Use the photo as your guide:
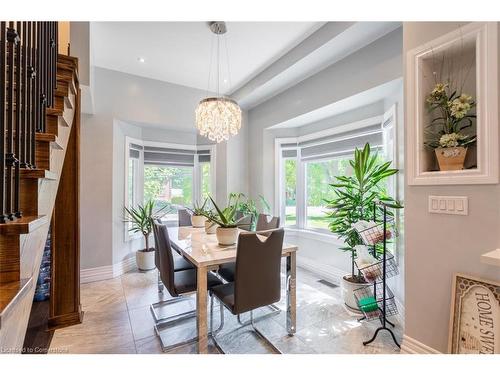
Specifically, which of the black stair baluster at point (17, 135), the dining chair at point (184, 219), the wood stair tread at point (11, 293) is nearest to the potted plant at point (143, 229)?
the dining chair at point (184, 219)

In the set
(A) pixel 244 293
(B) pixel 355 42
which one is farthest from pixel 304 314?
(B) pixel 355 42

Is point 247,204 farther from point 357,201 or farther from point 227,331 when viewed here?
point 227,331

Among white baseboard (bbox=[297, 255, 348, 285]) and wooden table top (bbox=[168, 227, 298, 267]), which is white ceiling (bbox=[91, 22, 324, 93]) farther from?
white baseboard (bbox=[297, 255, 348, 285])

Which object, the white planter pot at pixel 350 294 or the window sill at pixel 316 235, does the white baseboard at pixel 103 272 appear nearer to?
the window sill at pixel 316 235

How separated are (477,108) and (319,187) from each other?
8.18 ft

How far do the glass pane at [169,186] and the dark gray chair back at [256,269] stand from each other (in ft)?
10.2

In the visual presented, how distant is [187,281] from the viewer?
2.09 m

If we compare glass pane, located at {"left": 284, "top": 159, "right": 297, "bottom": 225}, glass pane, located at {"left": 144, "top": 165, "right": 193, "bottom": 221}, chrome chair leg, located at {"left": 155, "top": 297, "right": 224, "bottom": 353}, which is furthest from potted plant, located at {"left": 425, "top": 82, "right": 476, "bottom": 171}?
glass pane, located at {"left": 144, "top": 165, "right": 193, "bottom": 221}

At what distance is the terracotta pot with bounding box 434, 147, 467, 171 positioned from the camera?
1521 mm

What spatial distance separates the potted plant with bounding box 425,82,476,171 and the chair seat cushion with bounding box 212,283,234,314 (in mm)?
1700

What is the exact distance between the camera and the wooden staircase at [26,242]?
0.72 meters

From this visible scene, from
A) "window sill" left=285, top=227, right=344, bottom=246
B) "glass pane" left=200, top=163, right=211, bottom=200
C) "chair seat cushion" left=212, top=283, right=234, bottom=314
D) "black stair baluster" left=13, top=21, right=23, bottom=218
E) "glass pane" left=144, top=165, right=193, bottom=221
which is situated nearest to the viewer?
"black stair baluster" left=13, top=21, right=23, bottom=218

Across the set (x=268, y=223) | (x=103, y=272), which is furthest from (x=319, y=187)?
(x=103, y=272)

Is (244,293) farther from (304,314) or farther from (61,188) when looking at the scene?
(61,188)
